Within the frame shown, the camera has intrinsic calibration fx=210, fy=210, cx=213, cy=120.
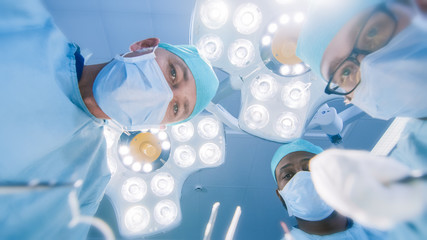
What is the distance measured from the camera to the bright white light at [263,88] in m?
1.30

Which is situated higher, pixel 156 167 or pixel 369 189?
pixel 369 189

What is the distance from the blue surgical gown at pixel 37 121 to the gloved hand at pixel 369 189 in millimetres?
1163

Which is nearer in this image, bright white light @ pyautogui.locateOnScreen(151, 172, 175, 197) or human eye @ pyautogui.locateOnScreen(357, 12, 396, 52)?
human eye @ pyautogui.locateOnScreen(357, 12, 396, 52)

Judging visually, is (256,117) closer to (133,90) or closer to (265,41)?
(265,41)

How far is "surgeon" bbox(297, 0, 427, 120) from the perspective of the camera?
0.78 m

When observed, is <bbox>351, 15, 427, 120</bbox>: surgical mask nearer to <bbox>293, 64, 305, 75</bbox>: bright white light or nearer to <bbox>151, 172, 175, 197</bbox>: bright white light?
<bbox>293, 64, 305, 75</bbox>: bright white light

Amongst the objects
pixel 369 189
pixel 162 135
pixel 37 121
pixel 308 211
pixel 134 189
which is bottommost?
pixel 134 189

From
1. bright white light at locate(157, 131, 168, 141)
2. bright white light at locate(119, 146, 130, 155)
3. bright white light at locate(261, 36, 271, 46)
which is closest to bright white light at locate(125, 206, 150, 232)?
bright white light at locate(119, 146, 130, 155)

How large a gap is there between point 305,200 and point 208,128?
81 cm

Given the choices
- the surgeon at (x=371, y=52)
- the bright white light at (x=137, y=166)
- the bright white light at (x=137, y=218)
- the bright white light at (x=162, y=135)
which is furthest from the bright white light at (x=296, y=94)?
the bright white light at (x=137, y=218)

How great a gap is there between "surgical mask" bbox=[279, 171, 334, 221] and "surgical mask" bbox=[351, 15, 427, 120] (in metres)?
0.66

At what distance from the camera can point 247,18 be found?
1167 millimetres

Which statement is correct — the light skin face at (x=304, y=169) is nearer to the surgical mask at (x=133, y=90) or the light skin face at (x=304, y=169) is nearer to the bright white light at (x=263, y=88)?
the bright white light at (x=263, y=88)

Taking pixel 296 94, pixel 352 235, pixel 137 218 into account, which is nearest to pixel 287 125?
pixel 296 94
